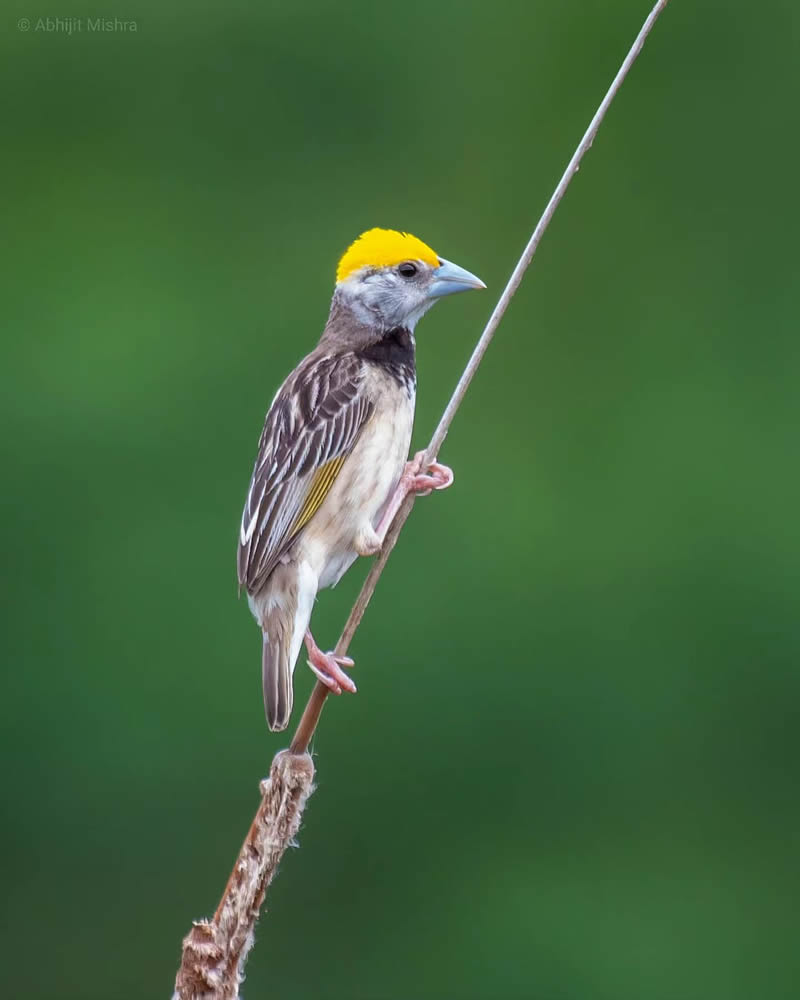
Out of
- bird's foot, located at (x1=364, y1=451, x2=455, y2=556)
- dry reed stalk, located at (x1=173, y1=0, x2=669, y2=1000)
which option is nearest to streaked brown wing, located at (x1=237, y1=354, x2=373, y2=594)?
bird's foot, located at (x1=364, y1=451, x2=455, y2=556)

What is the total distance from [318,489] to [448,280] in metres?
0.62

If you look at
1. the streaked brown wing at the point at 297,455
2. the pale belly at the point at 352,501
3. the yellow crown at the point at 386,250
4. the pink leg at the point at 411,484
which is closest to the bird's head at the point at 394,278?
the yellow crown at the point at 386,250

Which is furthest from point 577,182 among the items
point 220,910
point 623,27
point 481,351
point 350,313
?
point 220,910

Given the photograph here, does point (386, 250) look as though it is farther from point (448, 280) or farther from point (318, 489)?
point (318, 489)

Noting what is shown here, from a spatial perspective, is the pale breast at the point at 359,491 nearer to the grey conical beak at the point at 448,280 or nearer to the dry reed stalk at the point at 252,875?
the grey conical beak at the point at 448,280

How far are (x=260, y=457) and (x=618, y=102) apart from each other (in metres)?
4.14

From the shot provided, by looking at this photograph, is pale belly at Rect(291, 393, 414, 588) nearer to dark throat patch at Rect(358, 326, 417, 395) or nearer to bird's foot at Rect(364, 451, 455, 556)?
bird's foot at Rect(364, 451, 455, 556)

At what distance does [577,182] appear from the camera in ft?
22.3

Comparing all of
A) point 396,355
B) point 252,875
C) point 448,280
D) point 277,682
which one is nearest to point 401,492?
Result: point 396,355

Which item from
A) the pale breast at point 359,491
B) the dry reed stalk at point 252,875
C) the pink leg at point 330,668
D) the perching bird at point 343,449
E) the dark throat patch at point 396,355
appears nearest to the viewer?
the dry reed stalk at point 252,875

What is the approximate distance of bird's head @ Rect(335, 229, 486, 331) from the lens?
3570 mm

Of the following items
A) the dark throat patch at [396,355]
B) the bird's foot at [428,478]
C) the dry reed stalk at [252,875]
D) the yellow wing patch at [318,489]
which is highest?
the dark throat patch at [396,355]

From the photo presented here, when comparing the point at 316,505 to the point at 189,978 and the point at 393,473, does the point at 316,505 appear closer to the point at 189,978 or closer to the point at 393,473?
the point at 393,473

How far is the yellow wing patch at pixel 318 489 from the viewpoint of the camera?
11.3 feet
